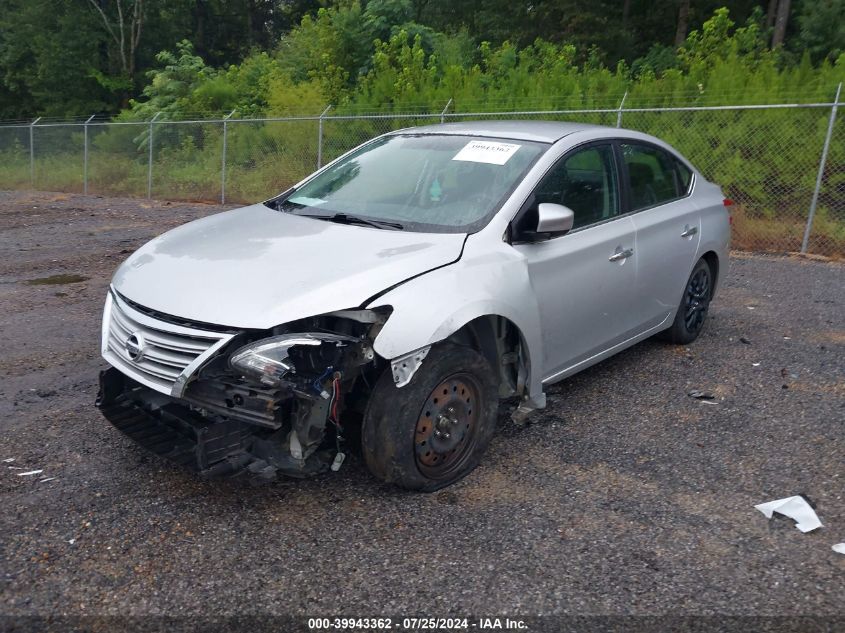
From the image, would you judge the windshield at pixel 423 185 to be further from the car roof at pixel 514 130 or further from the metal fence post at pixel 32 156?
the metal fence post at pixel 32 156

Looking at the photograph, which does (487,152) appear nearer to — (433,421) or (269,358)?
(433,421)

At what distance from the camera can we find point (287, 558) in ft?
10.0

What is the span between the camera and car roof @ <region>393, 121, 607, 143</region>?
450cm

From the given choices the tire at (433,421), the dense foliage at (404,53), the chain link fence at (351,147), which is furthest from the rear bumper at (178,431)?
the dense foliage at (404,53)

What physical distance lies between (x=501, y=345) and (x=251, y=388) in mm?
1409

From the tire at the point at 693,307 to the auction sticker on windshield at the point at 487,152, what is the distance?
2.03 m

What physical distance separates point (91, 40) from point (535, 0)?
20.2 m

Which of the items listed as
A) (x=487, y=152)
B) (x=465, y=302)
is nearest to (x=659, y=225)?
(x=487, y=152)

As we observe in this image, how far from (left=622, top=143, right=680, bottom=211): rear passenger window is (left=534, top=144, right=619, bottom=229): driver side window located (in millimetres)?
239

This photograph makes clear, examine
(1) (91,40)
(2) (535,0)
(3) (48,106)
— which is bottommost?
(3) (48,106)

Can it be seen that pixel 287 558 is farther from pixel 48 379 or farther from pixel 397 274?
pixel 48 379

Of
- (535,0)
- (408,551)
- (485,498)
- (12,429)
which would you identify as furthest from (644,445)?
(535,0)

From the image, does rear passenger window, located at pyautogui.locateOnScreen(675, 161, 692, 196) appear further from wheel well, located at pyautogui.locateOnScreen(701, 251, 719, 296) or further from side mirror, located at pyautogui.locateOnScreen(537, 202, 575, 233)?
side mirror, located at pyautogui.locateOnScreen(537, 202, 575, 233)

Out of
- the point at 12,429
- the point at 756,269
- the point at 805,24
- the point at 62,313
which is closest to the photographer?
the point at 12,429
